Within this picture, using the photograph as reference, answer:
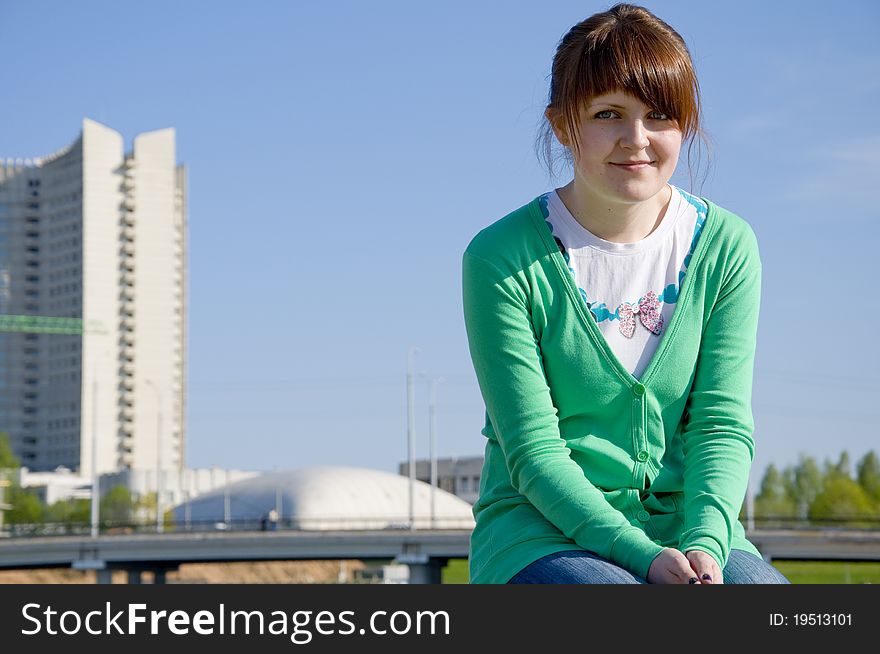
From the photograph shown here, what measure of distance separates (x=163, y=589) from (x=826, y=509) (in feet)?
259

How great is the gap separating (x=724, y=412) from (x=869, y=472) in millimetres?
88902

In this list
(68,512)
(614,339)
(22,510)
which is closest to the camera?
(614,339)

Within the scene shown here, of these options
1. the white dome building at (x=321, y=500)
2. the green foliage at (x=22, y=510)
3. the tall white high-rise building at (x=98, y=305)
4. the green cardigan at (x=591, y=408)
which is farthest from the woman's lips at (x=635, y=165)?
the tall white high-rise building at (x=98, y=305)

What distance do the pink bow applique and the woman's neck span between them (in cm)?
14

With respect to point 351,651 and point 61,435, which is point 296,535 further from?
point 61,435

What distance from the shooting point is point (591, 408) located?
2629 mm

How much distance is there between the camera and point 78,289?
129 metres

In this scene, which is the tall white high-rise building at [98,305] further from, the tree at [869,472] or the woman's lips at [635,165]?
the woman's lips at [635,165]

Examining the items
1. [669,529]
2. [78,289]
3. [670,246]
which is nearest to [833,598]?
[669,529]

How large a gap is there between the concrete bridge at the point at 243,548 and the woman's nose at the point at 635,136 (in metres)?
44.4

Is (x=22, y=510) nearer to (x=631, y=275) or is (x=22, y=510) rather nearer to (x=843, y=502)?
(x=843, y=502)

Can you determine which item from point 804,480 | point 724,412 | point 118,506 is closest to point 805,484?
point 804,480

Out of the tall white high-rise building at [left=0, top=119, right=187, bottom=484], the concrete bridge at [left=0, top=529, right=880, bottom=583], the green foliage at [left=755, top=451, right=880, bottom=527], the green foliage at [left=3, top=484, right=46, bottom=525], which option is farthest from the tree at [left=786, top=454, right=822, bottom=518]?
the tall white high-rise building at [left=0, top=119, right=187, bottom=484]

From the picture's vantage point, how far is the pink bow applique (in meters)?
2.69
